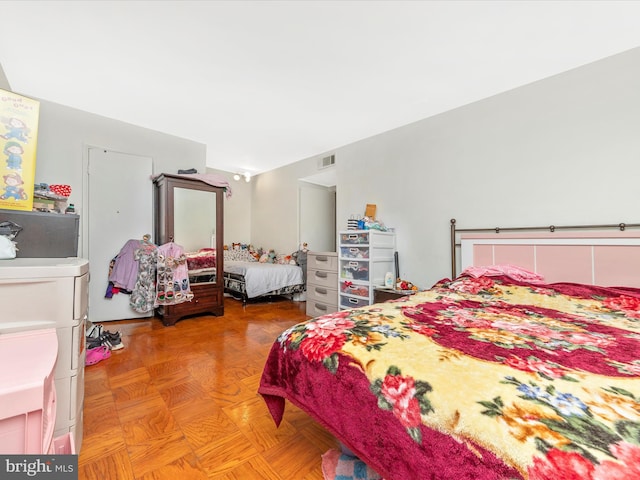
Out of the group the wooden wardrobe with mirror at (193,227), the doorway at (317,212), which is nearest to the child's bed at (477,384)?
the wooden wardrobe with mirror at (193,227)

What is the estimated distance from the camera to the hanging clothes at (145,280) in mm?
3180

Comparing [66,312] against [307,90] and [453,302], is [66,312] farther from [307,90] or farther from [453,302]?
[307,90]

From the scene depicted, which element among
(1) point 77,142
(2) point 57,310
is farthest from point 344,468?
(1) point 77,142

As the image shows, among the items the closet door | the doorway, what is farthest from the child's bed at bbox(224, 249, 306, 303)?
the closet door

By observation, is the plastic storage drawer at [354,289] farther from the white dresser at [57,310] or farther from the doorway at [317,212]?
the white dresser at [57,310]

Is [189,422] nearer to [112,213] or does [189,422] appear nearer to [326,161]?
[112,213]

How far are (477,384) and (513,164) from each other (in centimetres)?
234

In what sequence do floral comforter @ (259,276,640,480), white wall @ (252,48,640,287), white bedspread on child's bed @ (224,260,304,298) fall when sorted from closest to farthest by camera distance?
floral comforter @ (259,276,640,480) → white wall @ (252,48,640,287) → white bedspread on child's bed @ (224,260,304,298)

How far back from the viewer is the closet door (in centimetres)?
316

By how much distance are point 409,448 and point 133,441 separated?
A: 141cm

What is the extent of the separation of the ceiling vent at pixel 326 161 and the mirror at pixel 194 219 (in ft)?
5.62

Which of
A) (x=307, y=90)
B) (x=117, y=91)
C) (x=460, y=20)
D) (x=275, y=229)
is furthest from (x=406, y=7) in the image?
(x=275, y=229)

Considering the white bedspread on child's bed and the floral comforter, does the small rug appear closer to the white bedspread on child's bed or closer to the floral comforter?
the floral comforter

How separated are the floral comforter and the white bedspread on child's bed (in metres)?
2.89
